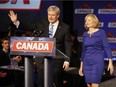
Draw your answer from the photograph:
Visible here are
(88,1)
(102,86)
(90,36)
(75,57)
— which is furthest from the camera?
(88,1)

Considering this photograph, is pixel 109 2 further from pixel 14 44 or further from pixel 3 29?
pixel 14 44

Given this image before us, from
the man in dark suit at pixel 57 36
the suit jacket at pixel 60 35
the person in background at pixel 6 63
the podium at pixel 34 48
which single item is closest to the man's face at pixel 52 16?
the man in dark suit at pixel 57 36

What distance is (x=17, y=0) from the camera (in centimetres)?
788

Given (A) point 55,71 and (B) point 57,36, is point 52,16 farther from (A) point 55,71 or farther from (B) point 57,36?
(A) point 55,71

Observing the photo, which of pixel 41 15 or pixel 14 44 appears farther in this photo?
pixel 41 15

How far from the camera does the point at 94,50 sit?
4.33 meters

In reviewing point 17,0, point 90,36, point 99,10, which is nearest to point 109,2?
point 99,10

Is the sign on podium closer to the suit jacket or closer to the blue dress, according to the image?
the suit jacket

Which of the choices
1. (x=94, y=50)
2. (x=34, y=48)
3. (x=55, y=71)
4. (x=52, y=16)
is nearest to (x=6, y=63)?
(x=55, y=71)

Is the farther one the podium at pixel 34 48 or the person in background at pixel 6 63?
the person in background at pixel 6 63

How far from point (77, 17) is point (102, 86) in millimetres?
2361

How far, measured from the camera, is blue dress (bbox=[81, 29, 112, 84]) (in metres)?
4.30

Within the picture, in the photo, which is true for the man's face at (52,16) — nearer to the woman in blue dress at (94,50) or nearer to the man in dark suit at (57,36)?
the man in dark suit at (57,36)

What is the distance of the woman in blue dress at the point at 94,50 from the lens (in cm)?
429
